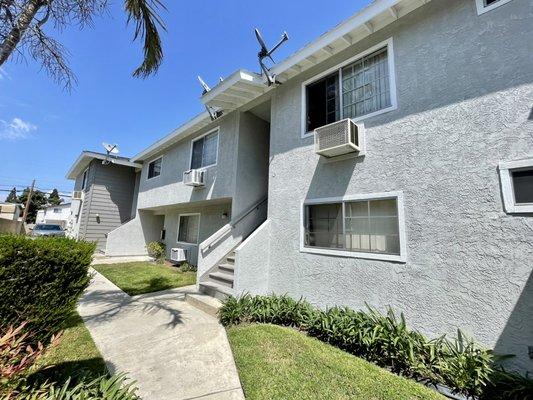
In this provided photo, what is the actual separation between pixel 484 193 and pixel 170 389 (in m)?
5.51

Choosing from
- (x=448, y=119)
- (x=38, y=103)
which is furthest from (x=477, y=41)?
(x=38, y=103)

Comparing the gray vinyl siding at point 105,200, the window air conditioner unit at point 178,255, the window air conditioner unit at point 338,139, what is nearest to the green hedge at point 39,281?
the window air conditioner unit at point 338,139

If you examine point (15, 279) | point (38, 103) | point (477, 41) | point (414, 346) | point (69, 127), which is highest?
point (69, 127)

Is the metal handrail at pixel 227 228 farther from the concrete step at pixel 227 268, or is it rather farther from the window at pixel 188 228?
the window at pixel 188 228

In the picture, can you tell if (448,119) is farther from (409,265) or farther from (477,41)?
(409,265)

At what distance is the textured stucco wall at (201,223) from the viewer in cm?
1148

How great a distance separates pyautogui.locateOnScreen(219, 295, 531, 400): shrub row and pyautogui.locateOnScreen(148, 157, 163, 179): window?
11.2 m

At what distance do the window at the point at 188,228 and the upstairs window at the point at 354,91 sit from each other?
8379 mm

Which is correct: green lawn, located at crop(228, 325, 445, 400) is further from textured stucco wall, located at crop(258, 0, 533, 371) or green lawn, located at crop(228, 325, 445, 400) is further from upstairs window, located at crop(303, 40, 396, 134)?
upstairs window, located at crop(303, 40, 396, 134)

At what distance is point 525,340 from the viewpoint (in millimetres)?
3541

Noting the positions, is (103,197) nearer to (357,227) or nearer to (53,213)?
(357,227)

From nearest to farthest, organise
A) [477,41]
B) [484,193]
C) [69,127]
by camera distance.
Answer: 1. [484,193]
2. [477,41]
3. [69,127]

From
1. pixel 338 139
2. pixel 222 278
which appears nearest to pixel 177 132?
pixel 222 278

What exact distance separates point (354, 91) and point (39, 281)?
276 inches
